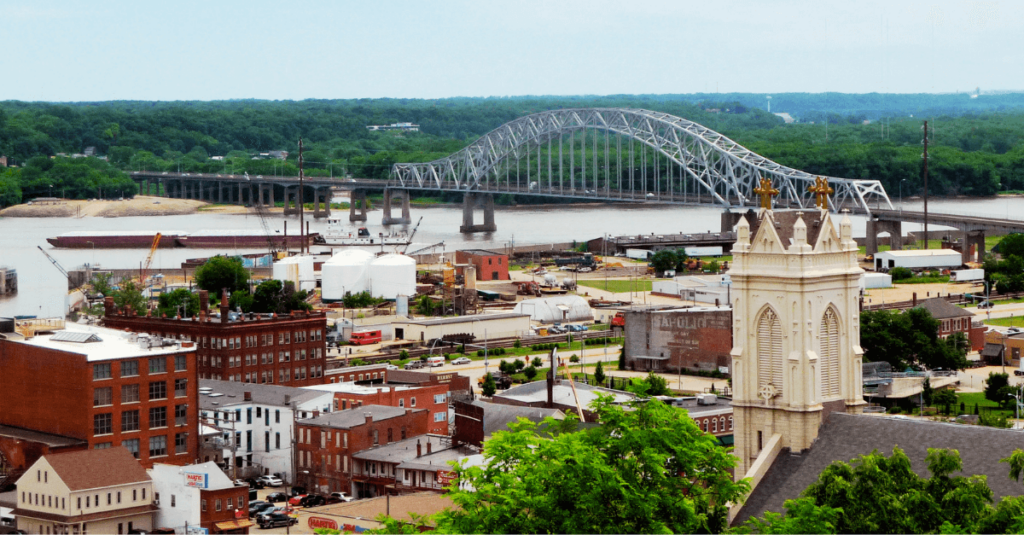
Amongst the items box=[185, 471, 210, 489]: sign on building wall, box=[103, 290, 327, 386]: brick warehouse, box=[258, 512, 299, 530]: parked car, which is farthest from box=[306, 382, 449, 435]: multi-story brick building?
box=[185, 471, 210, 489]: sign on building wall

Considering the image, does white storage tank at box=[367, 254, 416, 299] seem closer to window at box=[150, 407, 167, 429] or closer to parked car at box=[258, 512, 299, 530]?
window at box=[150, 407, 167, 429]

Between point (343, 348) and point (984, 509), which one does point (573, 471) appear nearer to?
point (984, 509)

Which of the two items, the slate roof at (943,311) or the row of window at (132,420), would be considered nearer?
the row of window at (132,420)

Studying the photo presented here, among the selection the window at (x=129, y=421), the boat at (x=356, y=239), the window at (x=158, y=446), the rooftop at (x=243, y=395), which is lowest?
the window at (x=158, y=446)

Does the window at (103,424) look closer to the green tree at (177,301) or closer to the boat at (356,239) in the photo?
the green tree at (177,301)

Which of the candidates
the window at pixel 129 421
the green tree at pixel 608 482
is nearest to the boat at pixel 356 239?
the window at pixel 129 421

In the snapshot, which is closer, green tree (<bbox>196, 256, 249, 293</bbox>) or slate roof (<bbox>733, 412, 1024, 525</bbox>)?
slate roof (<bbox>733, 412, 1024, 525</bbox>)
